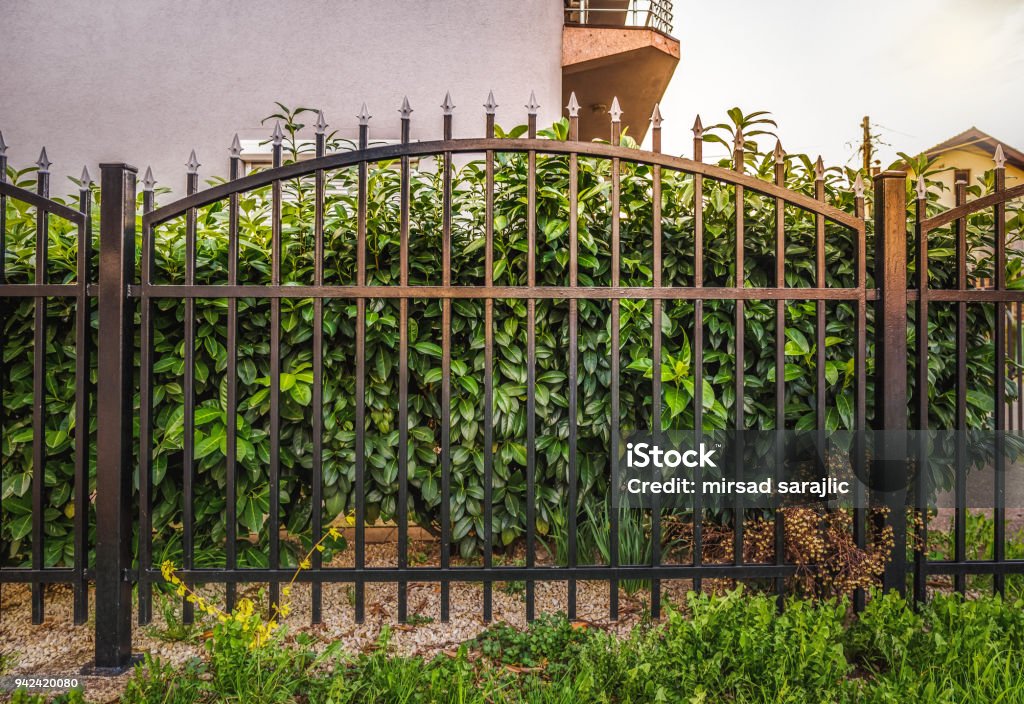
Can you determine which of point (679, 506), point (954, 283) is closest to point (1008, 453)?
point (954, 283)

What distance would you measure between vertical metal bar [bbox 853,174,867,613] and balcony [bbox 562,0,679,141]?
3701 millimetres

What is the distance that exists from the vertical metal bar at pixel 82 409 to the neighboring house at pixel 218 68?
2889 millimetres

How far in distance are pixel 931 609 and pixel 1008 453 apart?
94 centimetres

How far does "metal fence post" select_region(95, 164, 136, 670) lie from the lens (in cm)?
206

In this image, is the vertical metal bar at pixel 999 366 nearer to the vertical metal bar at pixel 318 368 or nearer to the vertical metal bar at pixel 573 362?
the vertical metal bar at pixel 573 362

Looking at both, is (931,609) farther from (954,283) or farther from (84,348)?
(84,348)

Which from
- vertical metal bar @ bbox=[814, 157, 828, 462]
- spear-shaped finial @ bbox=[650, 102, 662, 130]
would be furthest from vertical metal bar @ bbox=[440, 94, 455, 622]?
vertical metal bar @ bbox=[814, 157, 828, 462]

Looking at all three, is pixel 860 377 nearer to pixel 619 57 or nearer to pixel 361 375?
Answer: pixel 361 375

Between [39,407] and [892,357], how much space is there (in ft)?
11.3

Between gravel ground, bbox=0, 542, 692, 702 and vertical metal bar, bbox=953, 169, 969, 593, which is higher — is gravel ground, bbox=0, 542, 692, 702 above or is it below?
below

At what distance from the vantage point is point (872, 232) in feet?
7.91

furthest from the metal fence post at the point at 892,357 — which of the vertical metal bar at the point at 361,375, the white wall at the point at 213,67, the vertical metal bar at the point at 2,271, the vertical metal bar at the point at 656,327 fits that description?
the vertical metal bar at the point at 2,271

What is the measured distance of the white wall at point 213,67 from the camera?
15.2 feet

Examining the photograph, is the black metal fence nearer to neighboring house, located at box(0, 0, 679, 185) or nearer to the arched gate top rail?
the arched gate top rail
